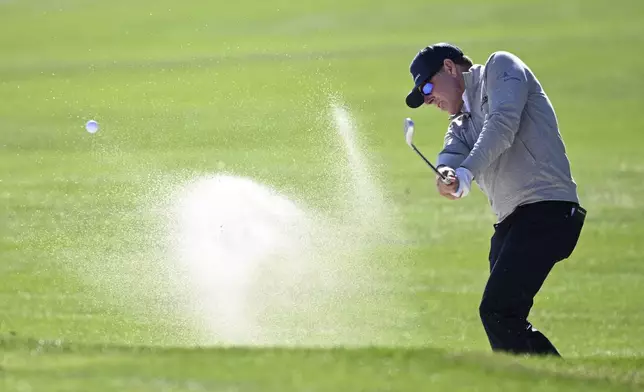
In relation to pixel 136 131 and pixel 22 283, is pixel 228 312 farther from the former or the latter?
pixel 136 131

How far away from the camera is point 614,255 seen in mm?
11789

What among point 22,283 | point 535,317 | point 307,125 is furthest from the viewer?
point 307,125

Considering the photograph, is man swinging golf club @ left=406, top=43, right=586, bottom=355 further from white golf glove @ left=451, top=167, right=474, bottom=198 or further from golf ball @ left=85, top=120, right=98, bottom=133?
golf ball @ left=85, top=120, right=98, bottom=133

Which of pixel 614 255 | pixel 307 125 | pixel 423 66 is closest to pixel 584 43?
pixel 307 125

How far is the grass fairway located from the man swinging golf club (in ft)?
1.49

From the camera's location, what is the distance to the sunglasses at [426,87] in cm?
682

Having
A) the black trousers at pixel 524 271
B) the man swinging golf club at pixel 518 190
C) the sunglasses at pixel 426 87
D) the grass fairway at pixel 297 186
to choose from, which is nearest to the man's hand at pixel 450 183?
the man swinging golf club at pixel 518 190

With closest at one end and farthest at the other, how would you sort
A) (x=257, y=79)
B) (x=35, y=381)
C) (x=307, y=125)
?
(x=35, y=381) → (x=307, y=125) → (x=257, y=79)

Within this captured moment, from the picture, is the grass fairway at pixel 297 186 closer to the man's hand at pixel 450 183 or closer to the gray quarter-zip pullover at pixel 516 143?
the man's hand at pixel 450 183

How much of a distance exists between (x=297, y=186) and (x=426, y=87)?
8242 millimetres

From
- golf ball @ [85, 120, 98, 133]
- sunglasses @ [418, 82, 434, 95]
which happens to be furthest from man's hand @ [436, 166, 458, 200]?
golf ball @ [85, 120, 98, 133]

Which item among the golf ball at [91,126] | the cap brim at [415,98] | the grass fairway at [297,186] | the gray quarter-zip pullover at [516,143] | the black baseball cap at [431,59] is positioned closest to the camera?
the grass fairway at [297,186]

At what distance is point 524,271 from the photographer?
20.7 feet

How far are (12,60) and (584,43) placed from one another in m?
11.9
